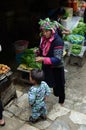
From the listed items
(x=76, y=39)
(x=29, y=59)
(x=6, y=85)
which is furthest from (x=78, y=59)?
(x=6, y=85)

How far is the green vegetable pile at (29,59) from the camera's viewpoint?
264 inches

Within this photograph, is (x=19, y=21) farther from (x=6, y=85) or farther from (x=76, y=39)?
(x=6, y=85)

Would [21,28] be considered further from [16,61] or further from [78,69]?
[78,69]

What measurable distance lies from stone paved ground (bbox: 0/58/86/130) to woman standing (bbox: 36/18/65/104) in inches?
18.8

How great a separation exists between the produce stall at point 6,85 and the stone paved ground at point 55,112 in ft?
0.53

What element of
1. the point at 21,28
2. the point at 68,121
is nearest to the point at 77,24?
the point at 21,28

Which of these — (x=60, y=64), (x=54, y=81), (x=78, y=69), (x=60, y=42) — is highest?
(x=60, y=42)

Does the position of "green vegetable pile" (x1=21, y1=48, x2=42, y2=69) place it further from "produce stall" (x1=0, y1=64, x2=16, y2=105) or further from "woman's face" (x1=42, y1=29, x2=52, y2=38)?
"woman's face" (x1=42, y1=29, x2=52, y2=38)

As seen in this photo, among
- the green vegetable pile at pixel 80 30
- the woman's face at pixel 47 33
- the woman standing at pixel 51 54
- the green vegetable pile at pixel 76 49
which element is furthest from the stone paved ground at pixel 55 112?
the green vegetable pile at pixel 80 30

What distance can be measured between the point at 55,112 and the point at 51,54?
1.30 metres

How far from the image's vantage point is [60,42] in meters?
5.24

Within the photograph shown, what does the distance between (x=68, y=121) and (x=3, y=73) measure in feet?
5.50

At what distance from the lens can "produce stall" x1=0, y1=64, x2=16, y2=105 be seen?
576 centimetres

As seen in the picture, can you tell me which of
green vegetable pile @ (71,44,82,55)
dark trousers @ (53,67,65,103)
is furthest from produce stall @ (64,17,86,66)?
dark trousers @ (53,67,65,103)
